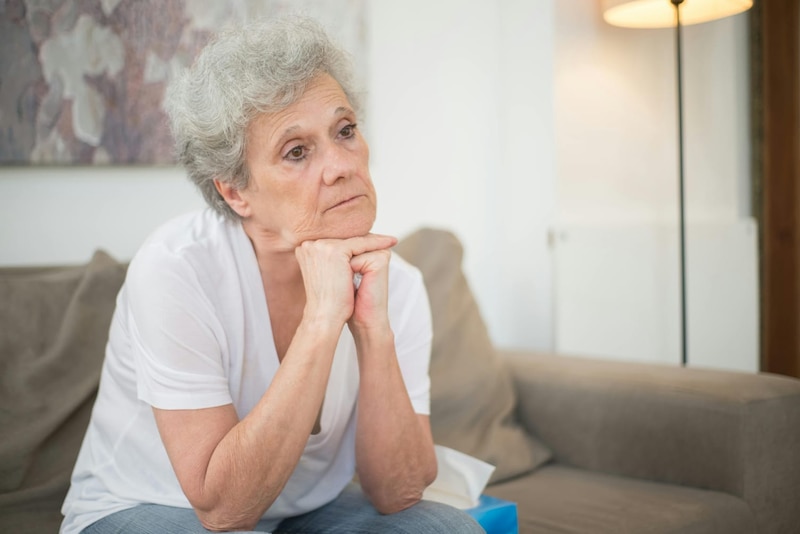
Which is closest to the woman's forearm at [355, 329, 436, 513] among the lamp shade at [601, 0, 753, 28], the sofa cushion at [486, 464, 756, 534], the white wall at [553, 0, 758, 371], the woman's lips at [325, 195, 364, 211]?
the woman's lips at [325, 195, 364, 211]

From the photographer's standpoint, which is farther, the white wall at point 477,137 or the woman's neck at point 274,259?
the white wall at point 477,137

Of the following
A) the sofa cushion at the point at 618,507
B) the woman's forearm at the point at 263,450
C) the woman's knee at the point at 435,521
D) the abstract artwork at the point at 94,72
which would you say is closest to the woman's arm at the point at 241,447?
the woman's forearm at the point at 263,450

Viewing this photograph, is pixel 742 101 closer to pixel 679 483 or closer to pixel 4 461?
pixel 679 483

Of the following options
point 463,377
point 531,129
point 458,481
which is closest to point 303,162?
point 458,481

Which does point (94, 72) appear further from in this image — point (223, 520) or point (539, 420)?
point (539, 420)

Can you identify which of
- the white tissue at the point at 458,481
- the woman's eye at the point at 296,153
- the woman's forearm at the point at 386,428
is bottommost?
the white tissue at the point at 458,481

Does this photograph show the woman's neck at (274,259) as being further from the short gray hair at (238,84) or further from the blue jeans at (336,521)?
the blue jeans at (336,521)

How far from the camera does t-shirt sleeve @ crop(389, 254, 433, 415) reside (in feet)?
4.60

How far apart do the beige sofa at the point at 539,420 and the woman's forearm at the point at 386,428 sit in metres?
0.33

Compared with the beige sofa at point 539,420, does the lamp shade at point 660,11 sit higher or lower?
higher

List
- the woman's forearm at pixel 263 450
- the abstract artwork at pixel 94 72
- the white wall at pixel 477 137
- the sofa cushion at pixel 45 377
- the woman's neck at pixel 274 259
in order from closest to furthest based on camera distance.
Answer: the woman's forearm at pixel 263 450, the woman's neck at pixel 274 259, the sofa cushion at pixel 45 377, the abstract artwork at pixel 94 72, the white wall at pixel 477 137

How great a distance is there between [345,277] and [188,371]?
0.88 feet

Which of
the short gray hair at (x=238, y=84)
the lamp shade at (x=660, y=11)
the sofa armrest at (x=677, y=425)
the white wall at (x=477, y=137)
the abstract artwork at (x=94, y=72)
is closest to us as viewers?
the short gray hair at (x=238, y=84)

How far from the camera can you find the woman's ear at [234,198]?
1.29 m
